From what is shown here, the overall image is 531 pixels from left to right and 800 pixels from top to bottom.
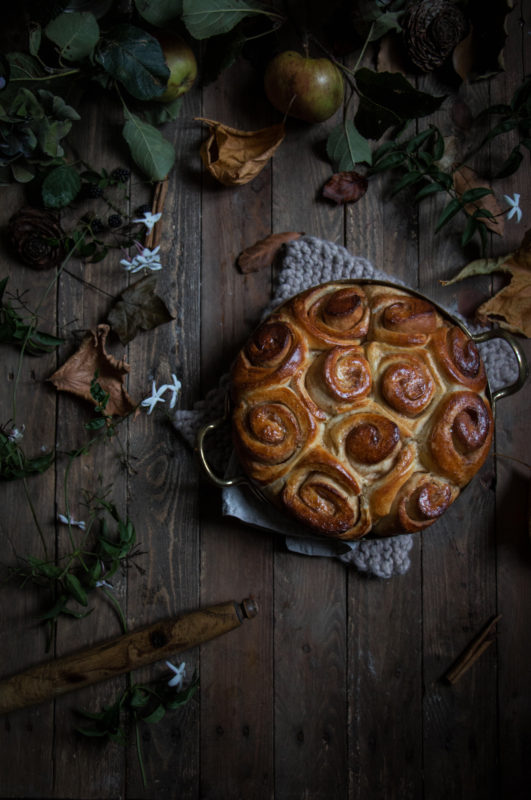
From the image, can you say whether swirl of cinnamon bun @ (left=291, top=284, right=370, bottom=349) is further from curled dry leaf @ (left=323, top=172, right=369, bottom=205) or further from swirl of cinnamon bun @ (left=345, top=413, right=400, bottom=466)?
curled dry leaf @ (left=323, top=172, right=369, bottom=205)

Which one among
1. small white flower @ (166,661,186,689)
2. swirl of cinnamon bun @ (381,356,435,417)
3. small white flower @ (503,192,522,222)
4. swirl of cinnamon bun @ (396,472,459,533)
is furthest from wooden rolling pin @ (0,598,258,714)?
small white flower @ (503,192,522,222)

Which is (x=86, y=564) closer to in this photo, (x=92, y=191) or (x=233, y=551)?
(x=233, y=551)

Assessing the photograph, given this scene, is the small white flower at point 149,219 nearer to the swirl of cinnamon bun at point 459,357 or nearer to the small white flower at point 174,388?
the small white flower at point 174,388

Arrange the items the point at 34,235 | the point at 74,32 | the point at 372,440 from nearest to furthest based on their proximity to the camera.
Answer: the point at 372,440
the point at 74,32
the point at 34,235

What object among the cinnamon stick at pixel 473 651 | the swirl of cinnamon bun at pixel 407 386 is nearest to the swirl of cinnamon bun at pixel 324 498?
the swirl of cinnamon bun at pixel 407 386

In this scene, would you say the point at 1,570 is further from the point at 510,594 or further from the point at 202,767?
the point at 510,594

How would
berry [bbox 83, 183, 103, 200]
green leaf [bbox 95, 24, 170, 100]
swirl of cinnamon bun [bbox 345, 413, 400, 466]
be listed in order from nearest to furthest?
swirl of cinnamon bun [bbox 345, 413, 400, 466] < green leaf [bbox 95, 24, 170, 100] < berry [bbox 83, 183, 103, 200]

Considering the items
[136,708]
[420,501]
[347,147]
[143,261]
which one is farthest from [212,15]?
[136,708]
